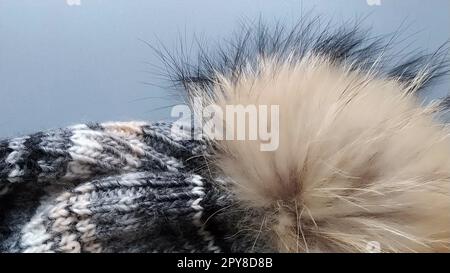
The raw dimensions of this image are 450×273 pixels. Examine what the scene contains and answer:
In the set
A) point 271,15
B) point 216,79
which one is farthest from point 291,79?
point 271,15

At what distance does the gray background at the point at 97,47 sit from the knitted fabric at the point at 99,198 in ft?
0.53

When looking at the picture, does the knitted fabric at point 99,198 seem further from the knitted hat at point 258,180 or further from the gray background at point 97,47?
the gray background at point 97,47

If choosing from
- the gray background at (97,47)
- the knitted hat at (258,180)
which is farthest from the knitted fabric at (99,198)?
the gray background at (97,47)

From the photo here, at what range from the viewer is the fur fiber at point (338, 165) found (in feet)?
1.71

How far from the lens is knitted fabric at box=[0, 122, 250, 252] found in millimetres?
532

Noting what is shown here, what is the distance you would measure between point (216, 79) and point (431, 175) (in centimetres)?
25

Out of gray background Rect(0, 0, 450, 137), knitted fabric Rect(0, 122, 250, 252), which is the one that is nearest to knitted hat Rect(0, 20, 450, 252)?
knitted fabric Rect(0, 122, 250, 252)

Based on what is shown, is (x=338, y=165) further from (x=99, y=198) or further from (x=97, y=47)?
(x=97, y=47)

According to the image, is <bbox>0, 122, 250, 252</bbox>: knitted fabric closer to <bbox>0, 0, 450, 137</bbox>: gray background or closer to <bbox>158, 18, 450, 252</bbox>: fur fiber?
<bbox>158, 18, 450, 252</bbox>: fur fiber

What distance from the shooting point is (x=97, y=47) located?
2.41 ft

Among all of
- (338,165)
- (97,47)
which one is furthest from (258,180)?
(97,47)

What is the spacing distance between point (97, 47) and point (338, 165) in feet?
1.26

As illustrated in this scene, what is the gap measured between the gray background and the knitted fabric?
0.16 metres
